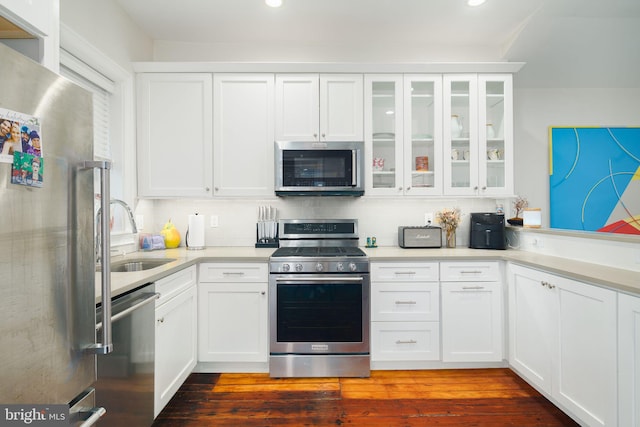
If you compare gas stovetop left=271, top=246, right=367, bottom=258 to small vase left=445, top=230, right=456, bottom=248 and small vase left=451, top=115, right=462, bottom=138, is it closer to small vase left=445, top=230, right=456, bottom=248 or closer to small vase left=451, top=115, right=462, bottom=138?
small vase left=445, top=230, right=456, bottom=248

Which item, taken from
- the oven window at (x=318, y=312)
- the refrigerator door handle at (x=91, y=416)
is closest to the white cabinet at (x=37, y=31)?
the refrigerator door handle at (x=91, y=416)

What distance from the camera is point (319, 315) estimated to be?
2.34 metres

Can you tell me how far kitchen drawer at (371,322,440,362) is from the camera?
2.40 m

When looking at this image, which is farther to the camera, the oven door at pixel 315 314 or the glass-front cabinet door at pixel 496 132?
the glass-front cabinet door at pixel 496 132

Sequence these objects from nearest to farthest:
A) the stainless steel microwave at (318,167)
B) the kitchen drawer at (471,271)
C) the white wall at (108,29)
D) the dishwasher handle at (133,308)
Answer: the dishwasher handle at (133,308) → the white wall at (108,29) → the kitchen drawer at (471,271) → the stainless steel microwave at (318,167)

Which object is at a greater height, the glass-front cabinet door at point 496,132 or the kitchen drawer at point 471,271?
the glass-front cabinet door at point 496,132

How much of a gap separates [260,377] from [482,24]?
3.38m

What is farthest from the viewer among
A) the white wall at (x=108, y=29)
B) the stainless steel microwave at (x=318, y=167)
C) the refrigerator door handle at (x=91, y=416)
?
the stainless steel microwave at (x=318, y=167)

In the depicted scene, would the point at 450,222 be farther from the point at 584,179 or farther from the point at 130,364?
the point at 130,364

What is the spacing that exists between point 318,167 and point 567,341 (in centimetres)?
199

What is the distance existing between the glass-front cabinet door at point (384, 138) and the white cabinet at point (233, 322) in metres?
1.28

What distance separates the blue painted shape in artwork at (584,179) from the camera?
10.2ft

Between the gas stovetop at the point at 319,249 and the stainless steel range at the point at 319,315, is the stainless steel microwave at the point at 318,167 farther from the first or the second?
the stainless steel range at the point at 319,315

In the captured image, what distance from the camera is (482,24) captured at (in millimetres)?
2707
